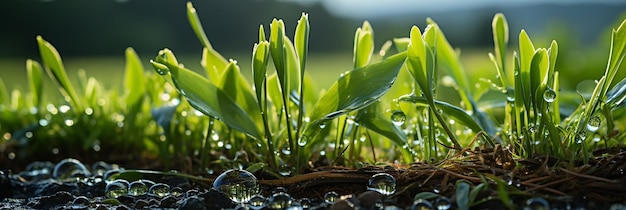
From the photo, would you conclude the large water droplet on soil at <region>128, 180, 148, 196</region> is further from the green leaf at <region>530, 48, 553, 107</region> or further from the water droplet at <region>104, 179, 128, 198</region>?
the green leaf at <region>530, 48, 553, 107</region>

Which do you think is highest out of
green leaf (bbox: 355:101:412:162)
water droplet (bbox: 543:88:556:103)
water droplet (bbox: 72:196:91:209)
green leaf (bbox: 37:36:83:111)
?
green leaf (bbox: 37:36:83:111)

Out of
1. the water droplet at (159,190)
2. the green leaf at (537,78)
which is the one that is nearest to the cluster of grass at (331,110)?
the green leaf at (537,78)

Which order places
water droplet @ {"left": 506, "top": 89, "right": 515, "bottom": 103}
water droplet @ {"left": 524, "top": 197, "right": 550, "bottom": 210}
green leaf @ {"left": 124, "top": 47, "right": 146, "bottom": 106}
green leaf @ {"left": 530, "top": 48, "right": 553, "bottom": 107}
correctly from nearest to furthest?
water droplet @ {"left": 524, "top": 197, "right": 550, "bottom": 210}
green leaf @ {"left": 530, "top": 48, "right": 553, "bottom": 107}
water droplet @ {"left": 506, "top": 89, "right": 515, "bottom": 103}
green leaf @ {"left": 124, "top": 47, "right": 146, "bottom": 106}

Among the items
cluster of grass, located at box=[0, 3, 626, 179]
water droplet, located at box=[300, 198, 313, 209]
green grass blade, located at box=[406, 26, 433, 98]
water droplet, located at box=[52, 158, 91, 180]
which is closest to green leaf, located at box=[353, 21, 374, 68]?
cluster of grass, located at box=[0, 3, 626, 179]

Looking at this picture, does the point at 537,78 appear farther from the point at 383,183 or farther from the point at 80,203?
the point at 80,203

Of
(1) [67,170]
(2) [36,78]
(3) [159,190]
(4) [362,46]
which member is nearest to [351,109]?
(4) [362,46]

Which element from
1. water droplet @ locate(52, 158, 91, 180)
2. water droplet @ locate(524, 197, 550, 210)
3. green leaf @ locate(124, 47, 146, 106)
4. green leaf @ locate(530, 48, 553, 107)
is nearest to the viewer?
water droplet @ locate(524, 197, 550, 210)

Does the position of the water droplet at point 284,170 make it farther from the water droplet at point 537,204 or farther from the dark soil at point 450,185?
the water droplet at point 537,204

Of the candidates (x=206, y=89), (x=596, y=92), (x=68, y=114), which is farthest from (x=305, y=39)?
(x=68, y=114)
